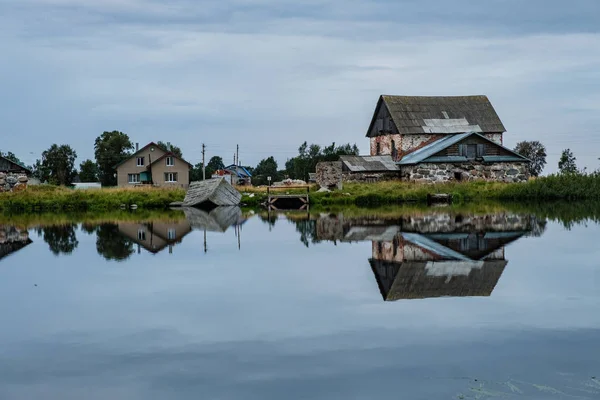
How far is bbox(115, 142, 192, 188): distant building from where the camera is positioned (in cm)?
6019

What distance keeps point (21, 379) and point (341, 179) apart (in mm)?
38259

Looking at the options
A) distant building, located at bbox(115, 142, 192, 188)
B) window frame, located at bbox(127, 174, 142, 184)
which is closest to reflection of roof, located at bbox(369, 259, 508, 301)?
distant building, located at bbox(115, 142, 192, 188)

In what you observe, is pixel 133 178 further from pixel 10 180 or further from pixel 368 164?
pixel 368 164

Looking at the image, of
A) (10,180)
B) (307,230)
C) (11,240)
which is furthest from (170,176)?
(11,240)

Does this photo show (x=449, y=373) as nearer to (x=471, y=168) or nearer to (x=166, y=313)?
(x=166, y=313)

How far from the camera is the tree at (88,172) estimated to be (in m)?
73.3

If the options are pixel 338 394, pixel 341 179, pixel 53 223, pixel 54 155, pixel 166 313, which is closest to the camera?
pixel 338 394

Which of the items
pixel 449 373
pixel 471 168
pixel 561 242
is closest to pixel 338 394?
pixel 449 373

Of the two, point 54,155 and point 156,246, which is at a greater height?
point 54,155

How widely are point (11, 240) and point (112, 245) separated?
3.82m

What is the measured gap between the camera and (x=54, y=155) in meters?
74.3

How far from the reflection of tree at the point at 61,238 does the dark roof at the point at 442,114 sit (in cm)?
2930

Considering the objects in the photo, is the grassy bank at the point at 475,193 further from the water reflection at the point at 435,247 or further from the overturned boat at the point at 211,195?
the water reflection at the point at 435,247

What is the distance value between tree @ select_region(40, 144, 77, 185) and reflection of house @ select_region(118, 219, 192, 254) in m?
46.9
